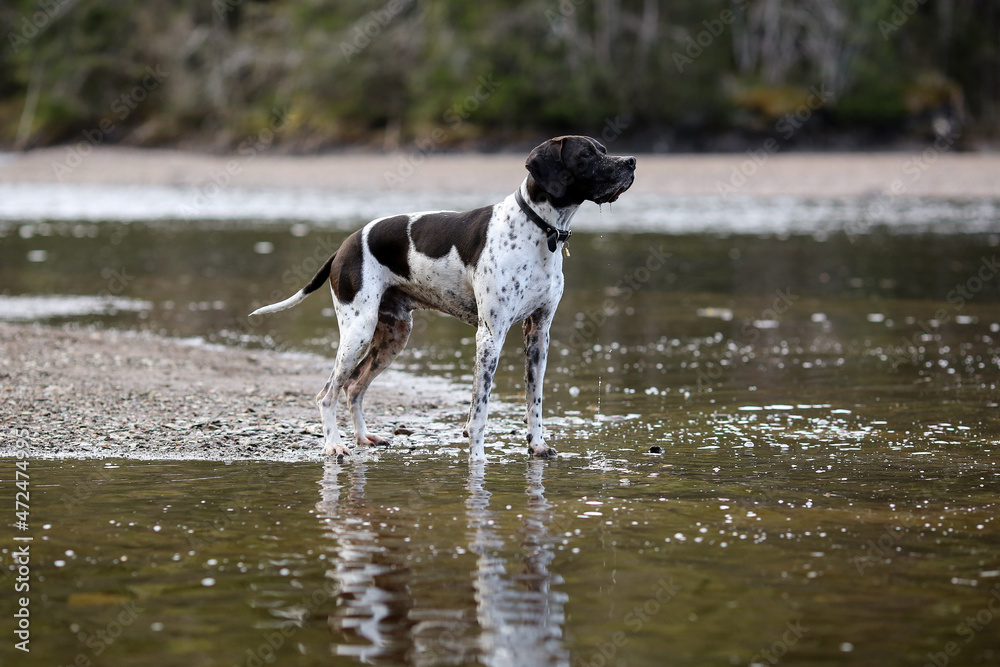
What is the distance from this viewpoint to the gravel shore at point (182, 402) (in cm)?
750

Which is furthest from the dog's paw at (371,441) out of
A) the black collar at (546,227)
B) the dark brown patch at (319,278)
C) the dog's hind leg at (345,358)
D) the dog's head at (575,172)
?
the dog's head at (575,172)

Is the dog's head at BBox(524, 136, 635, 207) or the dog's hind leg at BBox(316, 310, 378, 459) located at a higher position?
the dog's head at BBox(524, 136, 635, 207)

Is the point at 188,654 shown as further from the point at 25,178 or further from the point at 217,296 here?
the point at 25,178

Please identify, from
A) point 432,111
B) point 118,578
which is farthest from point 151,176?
point 118,578

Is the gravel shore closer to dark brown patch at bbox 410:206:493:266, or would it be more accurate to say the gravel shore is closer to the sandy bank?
dark brown patch at bbox 410:206:493:266

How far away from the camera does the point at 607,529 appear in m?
5.72

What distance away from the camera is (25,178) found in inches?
1736

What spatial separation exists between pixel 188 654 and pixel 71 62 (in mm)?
60302
